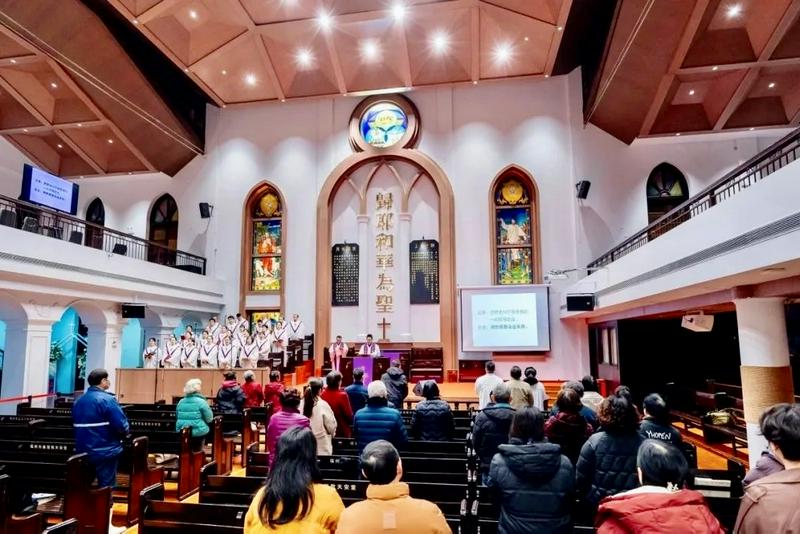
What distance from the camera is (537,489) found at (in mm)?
2146

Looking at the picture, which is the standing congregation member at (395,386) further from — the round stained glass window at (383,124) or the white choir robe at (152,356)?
the round stained glass window at (383,124)

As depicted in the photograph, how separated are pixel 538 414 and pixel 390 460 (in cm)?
90

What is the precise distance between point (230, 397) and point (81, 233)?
234 inches

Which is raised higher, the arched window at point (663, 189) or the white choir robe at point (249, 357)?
the arched window at point (663, 189)

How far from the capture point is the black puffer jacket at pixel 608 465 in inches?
95.7

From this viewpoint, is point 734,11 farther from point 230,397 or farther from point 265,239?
point 265,239

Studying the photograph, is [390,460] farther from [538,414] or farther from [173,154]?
[173,154]

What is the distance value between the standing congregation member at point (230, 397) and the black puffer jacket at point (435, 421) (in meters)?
2.92

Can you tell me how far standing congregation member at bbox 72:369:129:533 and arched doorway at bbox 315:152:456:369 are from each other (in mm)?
9533

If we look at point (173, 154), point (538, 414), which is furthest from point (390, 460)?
point (173, 154)

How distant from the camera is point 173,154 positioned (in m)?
14.3

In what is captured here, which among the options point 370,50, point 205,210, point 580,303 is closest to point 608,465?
point 580,303

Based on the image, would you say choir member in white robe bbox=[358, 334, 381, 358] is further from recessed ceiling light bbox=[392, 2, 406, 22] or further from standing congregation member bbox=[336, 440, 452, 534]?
standing congregation member bbox=[336, 440, 452, 534]

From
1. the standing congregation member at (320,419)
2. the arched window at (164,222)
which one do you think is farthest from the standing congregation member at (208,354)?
the standing congregation member at (320,419)
